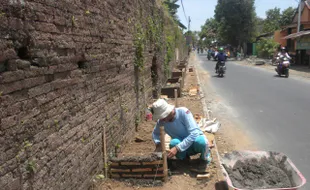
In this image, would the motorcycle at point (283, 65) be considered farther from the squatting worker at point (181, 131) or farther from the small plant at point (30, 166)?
the small plant at point (30, 166)

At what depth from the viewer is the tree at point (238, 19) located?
132ft

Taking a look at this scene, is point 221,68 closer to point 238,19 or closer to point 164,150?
point 164,150

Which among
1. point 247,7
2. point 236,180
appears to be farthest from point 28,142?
point 247,7

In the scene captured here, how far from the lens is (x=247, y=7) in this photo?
39844 mm

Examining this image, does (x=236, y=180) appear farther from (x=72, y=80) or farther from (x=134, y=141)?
(x=134, y=141)

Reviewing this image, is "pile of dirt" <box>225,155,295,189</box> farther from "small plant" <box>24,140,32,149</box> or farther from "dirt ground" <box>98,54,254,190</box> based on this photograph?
"small plant" <box>24,140,32,149</box>

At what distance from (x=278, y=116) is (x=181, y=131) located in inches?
176

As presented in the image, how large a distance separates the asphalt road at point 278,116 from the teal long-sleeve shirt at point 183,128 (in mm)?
1742

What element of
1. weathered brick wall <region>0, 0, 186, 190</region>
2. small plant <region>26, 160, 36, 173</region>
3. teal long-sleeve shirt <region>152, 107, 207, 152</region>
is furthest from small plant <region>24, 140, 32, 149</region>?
teal long-sleeve shirt <region>152, 107, 207, 152</region>

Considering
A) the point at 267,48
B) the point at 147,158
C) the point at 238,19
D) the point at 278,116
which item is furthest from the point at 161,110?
the point at 238,19

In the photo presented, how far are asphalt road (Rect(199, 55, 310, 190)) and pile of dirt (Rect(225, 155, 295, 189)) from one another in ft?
2.47

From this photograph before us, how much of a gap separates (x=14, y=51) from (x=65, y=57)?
0.87m

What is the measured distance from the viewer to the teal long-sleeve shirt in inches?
165

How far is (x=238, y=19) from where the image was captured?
133 feet
